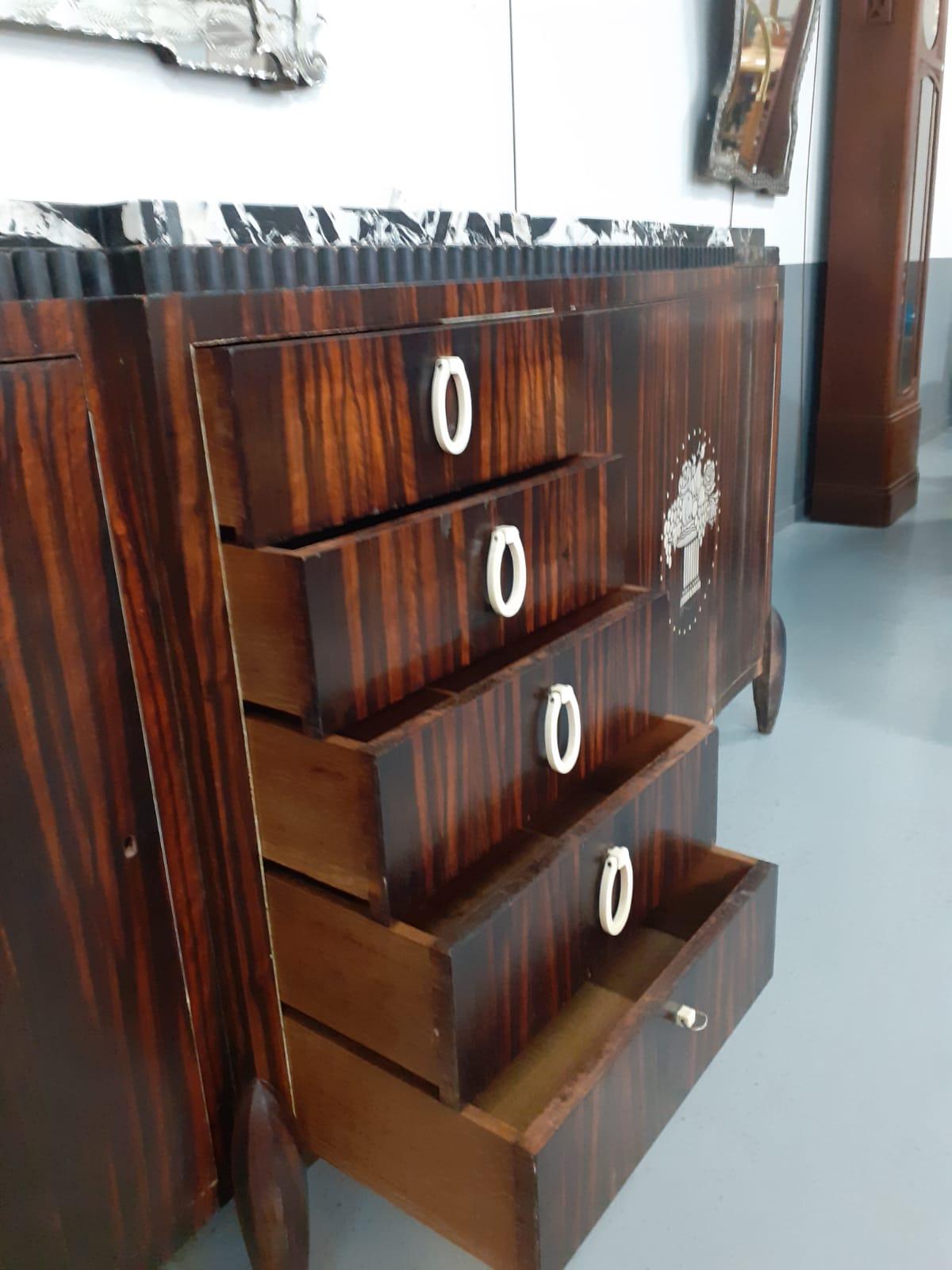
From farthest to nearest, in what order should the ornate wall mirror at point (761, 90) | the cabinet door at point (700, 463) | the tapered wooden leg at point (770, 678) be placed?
the ornate wall mirror at point (761, 90), the tapered wooden leg at point (770, 678), the cabinet door at point (700, 463)

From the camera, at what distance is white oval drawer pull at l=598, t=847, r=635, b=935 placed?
0.77 m

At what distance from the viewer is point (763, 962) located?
90 cm

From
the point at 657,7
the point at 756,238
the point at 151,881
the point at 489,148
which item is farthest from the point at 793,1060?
the point at 657,7

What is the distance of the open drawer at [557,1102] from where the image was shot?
64 centimetres

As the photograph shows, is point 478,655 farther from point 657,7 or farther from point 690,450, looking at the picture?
point 657,7

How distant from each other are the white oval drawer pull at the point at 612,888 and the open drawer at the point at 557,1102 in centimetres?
5

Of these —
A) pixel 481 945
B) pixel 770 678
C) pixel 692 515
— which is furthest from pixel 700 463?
pixel 481 945

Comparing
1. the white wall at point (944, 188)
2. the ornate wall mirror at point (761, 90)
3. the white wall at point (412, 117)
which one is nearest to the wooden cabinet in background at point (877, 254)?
the ornate wall mirror at point (761, 90)

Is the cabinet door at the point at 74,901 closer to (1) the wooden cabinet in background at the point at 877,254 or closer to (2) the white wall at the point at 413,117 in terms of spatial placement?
(2) the white wall at the point at 413,117

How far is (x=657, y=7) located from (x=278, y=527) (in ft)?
5.26

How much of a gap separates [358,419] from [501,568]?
0.16 m

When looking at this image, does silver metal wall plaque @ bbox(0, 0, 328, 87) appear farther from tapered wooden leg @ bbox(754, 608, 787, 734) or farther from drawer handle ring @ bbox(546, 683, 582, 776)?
tapered wooden leg @ bbox(754, 608, 787, 734)

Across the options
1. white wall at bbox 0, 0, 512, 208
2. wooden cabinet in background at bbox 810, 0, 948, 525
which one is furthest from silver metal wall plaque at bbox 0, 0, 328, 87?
wooden cabinet in background at bbox 810, 0, 948, 525

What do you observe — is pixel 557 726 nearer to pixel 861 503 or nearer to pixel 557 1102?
pixel 557 1102
